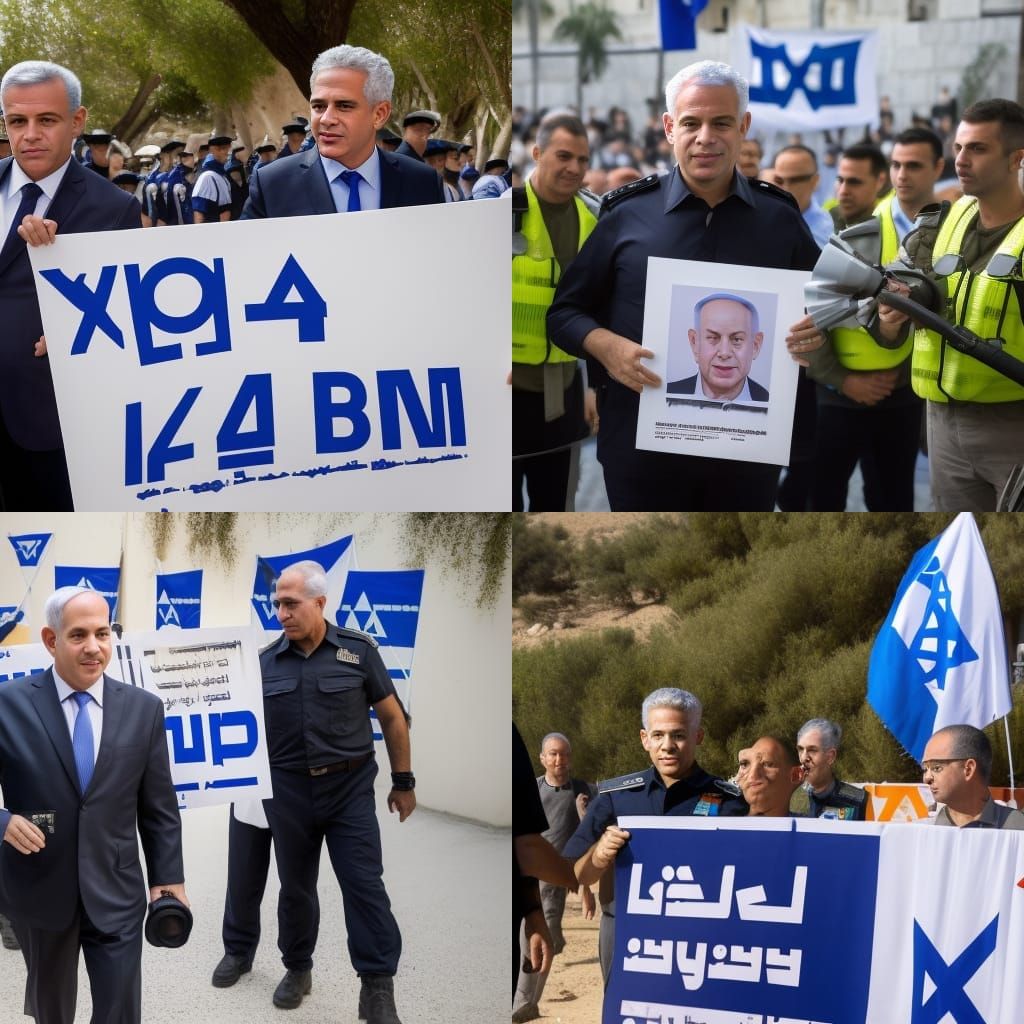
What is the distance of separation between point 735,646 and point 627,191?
154cm

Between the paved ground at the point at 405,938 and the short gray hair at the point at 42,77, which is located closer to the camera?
the short gray hair at the point at 42,77

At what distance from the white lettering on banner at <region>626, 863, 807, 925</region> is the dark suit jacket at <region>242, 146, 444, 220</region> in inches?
85.7

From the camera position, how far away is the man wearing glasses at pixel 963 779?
4.91 metres

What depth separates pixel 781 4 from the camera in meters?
4.95

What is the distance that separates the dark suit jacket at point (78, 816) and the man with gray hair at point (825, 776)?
6.57 feet

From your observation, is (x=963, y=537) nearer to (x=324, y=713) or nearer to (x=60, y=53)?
(x=324, y=713)

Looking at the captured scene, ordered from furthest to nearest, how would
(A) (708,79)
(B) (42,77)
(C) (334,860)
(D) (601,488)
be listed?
(C) (334,860) < (D) (601,488) < (B) (42,77) < (A) (708,79)

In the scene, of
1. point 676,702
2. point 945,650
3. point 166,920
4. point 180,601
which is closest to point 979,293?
point 945,650

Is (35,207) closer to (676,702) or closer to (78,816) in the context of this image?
(78,816)

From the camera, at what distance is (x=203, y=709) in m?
5.20

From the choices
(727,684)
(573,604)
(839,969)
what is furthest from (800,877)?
(573,604)

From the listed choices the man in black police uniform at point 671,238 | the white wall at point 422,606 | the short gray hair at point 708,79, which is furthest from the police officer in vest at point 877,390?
the white wall at point 422,606

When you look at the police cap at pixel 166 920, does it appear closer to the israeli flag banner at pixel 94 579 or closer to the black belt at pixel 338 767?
the black belt at pixel 338 767

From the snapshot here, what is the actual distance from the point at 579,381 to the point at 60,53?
2.01 metres
